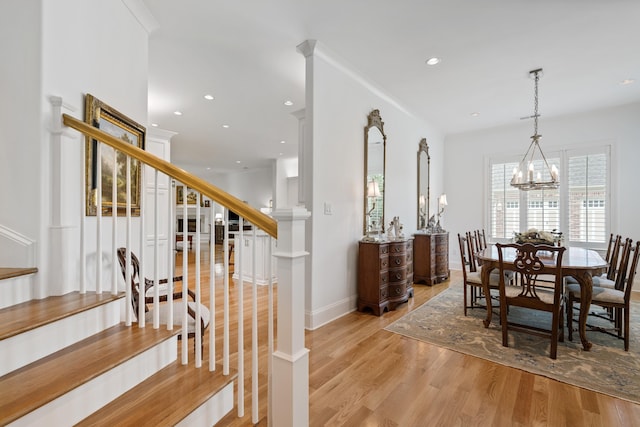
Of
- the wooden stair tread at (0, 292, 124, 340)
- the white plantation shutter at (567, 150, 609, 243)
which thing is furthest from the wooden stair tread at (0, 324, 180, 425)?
the white plantation shutter at (567, 150, 609, 243)

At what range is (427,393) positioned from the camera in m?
1.96

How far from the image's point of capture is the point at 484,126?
19.4 feet

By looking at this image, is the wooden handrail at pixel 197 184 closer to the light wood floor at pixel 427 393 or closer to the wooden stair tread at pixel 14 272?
the wooden stair tread at pixel 14 272

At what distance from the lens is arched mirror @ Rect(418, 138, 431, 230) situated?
5.46 metres

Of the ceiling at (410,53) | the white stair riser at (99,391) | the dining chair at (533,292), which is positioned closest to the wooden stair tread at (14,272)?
the white stair riser at (99,391)

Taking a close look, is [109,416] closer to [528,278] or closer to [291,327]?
[291,327]

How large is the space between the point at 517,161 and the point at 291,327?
20.4 feet

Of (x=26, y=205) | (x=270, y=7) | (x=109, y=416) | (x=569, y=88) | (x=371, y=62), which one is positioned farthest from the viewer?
(x=569, y=88)

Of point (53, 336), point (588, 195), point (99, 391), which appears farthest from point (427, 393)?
point (588, 195)

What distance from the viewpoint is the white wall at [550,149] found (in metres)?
4.68

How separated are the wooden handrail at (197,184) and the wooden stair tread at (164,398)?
81 centimetres

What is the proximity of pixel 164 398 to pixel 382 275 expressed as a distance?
2.66m

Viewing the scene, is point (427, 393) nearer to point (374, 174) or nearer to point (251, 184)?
point (374, 174)

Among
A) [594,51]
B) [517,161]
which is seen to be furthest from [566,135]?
[594,51]
